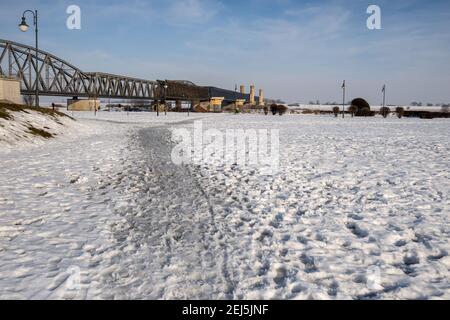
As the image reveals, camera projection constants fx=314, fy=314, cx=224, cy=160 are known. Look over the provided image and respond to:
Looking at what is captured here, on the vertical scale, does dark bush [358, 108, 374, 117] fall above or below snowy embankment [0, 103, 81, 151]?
above

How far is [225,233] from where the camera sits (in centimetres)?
534

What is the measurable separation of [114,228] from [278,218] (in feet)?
9.91

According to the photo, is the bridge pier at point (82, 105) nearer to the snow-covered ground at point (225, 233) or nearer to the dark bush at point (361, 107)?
the dark bush at point (361, 107)

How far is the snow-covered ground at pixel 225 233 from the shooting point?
12.4 feet

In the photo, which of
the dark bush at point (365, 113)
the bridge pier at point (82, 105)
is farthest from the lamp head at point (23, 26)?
the bridge pier at point (82, 105)

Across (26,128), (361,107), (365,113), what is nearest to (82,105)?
(361,107)

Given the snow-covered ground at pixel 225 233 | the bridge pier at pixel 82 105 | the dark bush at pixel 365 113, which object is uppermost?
the bridge pier at pixel 82 105

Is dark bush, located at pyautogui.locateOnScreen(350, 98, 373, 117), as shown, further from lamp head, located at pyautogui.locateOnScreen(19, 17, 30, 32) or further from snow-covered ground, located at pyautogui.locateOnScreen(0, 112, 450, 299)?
lamp head, located at pyautogui.locateOnScreen(19, 17, 30, 32)

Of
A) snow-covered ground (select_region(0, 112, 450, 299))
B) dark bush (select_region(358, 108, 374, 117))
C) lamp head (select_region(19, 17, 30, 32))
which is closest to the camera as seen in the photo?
snow-covered ground (select_region(0, 112, 450, 299))

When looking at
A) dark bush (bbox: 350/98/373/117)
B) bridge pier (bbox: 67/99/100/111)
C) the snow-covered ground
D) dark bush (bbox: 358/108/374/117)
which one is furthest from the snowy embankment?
bridge pier (bbox: 67/99/100/111)

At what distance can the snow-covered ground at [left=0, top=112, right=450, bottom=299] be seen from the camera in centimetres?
378

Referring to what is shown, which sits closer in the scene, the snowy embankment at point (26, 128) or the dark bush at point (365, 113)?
the snowy embankment at point (26, 128)

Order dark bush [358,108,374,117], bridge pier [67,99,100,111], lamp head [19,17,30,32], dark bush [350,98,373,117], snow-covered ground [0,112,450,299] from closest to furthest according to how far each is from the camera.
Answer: snow-covered ground [0,112,450,299], lamp head [19,17,30,32], dark bush [358,108,374,117], dark bush [350,98,373,117], bridge pier [67,99,100,111]
